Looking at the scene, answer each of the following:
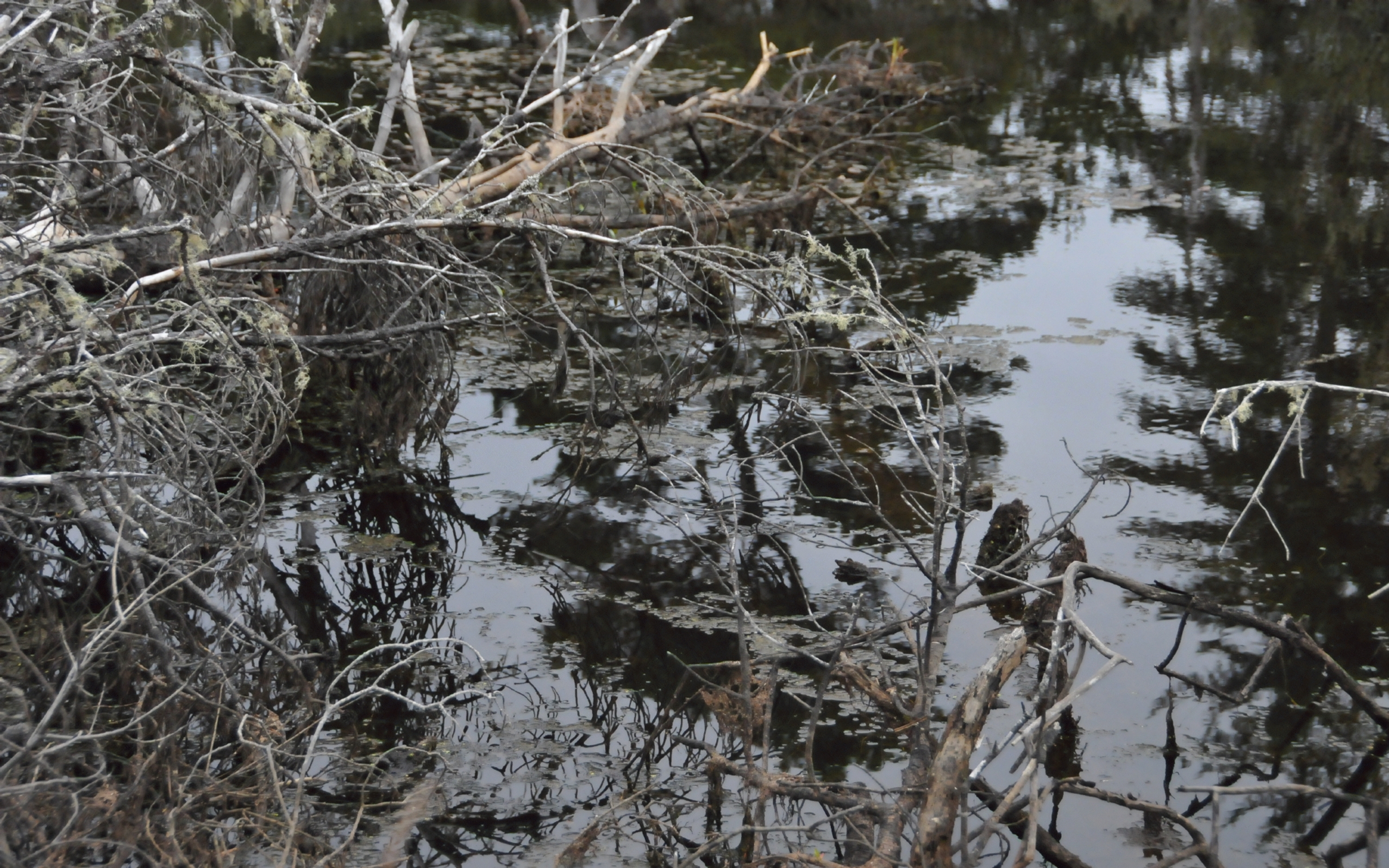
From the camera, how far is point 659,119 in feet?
28.5

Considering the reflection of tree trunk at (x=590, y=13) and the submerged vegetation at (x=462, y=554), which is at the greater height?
the reflection of tree trunk at (x=590, y=13)

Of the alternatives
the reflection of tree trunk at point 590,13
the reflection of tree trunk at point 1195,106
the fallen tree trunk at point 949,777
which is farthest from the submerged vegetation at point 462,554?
the reflection of tree trunk at point 590,13

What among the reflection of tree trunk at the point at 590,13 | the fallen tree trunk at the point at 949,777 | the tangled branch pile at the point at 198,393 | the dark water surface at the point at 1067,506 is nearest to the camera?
the fallen tree trunk at the point at 949,777

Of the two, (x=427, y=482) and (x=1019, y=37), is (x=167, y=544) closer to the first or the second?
(x=427, y=482)

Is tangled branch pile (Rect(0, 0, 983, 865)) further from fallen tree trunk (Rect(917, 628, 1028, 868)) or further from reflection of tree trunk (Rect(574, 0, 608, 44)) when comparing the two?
reflection of tree trunk (Rect(574, 0, 608, 44))

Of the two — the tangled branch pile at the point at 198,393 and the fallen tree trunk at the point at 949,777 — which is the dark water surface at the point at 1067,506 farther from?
the fallen tree trunk at the point at 949,777

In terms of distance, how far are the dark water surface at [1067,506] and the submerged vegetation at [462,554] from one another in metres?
0.03

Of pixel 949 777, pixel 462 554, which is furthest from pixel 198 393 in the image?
pixel 949 777

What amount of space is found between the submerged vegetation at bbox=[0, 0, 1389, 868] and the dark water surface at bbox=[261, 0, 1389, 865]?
1.1 inches

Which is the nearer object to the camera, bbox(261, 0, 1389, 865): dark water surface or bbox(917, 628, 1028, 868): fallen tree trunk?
bbox(917, 628, 1028, 868): fallen tree trunk

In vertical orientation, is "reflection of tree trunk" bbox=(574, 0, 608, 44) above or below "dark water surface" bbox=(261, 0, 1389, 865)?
above

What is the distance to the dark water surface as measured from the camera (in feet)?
12.0

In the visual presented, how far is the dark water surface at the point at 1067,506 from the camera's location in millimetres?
3654

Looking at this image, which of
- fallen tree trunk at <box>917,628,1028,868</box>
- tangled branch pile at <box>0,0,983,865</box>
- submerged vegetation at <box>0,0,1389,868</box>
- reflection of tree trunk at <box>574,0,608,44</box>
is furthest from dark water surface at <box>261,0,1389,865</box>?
reflection of tree trunk at <box>574,0,608,44</box>
